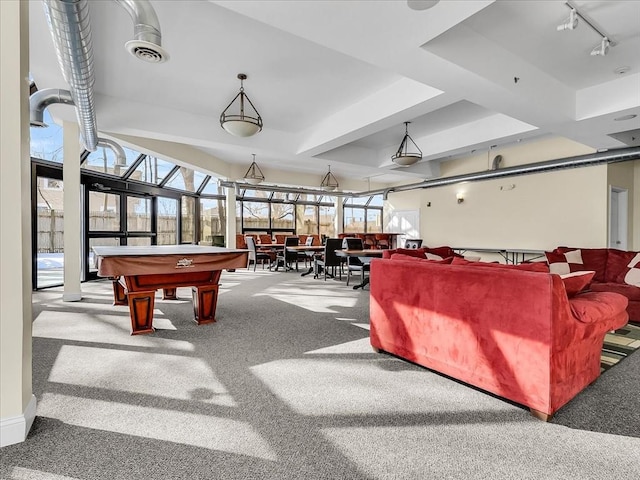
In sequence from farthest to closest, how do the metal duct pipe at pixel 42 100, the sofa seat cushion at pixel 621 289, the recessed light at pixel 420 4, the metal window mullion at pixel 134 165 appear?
the metal window mullion at pixel 134 165 < the sofa seat cushion at pixel 621 289 < the metal duct pipe at pixel 42 100 < the recessed light at pixel 420 4

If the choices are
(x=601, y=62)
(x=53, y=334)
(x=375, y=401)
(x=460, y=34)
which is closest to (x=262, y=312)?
(x=53, y=334)

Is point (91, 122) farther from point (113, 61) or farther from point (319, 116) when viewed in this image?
point (319, 116)

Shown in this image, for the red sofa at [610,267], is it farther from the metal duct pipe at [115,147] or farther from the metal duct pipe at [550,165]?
the metal duct pipe at [115,147]

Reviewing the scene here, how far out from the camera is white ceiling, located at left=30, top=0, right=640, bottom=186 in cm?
292

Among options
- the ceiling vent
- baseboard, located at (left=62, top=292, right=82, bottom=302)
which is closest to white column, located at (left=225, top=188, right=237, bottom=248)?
baseboard, located at (left=62, top=292, right=82, bottom=302)

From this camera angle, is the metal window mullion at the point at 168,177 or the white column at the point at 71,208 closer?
the white column at the point at 71,208

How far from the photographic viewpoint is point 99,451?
1741mm

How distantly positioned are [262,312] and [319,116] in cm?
354

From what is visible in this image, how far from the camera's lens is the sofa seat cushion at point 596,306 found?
Answer: 7.27ft

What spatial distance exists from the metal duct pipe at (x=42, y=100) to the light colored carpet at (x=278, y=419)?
2504mm

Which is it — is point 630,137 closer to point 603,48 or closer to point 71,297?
point 603,48

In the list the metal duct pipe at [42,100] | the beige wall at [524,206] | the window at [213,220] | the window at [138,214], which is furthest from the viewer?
the window at [213,220]

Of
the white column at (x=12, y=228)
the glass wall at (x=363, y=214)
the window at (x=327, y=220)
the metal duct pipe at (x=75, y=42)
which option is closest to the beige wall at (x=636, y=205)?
the glass wall at (x=363, y=214)

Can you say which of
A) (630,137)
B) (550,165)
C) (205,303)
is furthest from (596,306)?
(630,137)
